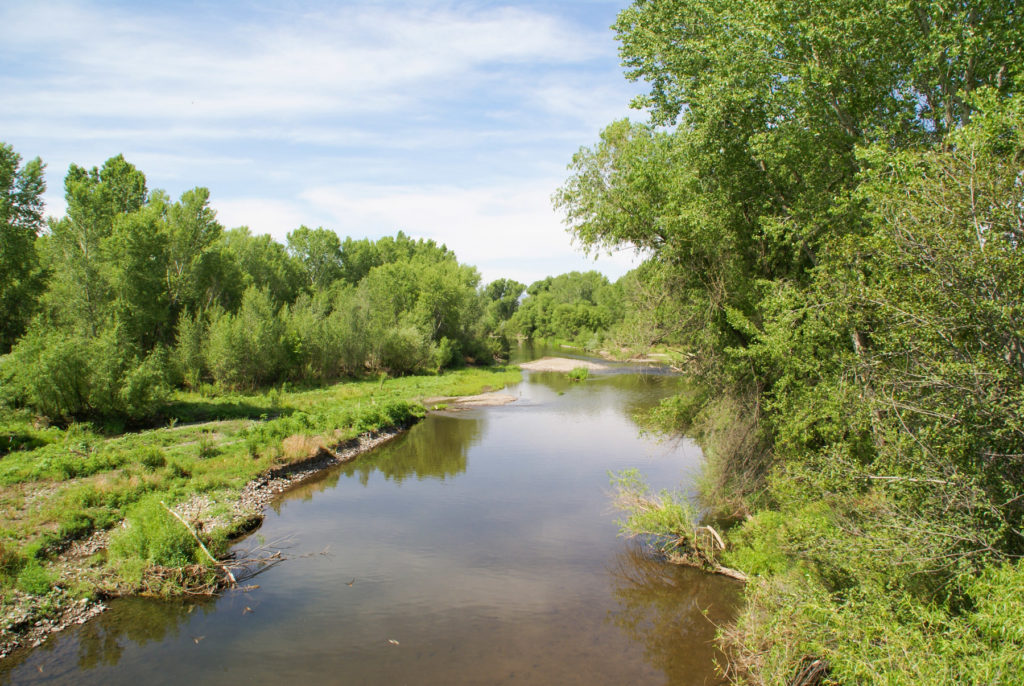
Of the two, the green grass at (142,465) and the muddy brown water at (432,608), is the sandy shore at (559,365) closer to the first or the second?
the green grass at (142,465)

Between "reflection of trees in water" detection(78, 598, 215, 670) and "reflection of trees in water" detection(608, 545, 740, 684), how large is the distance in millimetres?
9802

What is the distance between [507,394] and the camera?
1903 inches

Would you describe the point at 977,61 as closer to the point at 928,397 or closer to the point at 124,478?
the point at 928,397

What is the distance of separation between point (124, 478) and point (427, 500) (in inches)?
392

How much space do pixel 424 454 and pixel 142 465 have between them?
1212 cm

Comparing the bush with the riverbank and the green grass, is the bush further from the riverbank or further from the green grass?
the riverbank

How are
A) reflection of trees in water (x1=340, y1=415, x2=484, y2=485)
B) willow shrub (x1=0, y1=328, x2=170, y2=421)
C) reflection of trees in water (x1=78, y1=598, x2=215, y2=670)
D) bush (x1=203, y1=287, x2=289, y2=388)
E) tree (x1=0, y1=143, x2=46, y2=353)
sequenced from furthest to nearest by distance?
bush (x1=203, y1=287, x2=289, y2=388) → tree (x1=0, y1=143, x2=46, y2=353) → reflection of trees in water (x1=340, y1=415, x2=484, y2=485) → willow shrub (x1=0, y1=328, x2=170, y2=421) → reflection of trees in water (x1=78, y1=598, x2=215, y2=670)

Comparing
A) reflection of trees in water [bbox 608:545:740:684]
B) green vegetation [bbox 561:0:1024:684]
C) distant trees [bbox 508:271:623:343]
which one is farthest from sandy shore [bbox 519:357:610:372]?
reflection of trees in water [bbox 608:545:740:684]

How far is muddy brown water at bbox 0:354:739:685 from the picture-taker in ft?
38.3

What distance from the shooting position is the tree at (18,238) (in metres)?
31.0

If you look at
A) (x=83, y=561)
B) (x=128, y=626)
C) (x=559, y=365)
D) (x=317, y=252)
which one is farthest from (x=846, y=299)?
(x=317, y=252)

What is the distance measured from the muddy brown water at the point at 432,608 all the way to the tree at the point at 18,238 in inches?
853

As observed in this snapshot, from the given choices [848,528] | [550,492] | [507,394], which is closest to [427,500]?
[550,492]

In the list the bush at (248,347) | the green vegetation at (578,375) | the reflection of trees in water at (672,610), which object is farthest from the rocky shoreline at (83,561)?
the green vegetation at (578,375)
